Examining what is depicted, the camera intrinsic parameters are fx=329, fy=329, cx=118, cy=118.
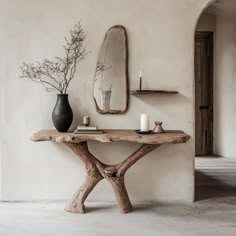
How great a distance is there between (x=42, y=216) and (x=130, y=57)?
176 centimetres

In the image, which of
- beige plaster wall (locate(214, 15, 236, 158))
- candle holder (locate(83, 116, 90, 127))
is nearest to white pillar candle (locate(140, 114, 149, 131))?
candle holder (locate(83, 116, 90, 127))

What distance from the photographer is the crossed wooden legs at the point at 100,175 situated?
3.04 m

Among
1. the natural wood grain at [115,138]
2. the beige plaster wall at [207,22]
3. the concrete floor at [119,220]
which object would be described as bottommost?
the concrete floor at [119,220]

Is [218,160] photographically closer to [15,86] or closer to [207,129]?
[207,129]

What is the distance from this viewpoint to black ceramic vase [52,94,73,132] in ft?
10.2

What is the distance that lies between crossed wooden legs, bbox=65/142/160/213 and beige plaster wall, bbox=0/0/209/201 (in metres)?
0.30

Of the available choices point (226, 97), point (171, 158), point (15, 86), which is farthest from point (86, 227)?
point (226, 97)

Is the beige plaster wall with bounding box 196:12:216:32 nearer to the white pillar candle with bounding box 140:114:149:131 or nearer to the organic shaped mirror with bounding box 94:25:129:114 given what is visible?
the organic shaped mirror with bounding box 94:25:129:114

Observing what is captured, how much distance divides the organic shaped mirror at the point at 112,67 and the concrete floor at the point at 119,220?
1141 millimetres

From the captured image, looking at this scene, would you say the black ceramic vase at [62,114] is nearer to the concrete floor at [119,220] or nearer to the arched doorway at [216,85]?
the concrete floor at [119,220]

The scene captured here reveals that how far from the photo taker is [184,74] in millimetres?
3373

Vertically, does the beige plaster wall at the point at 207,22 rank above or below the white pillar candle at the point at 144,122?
above

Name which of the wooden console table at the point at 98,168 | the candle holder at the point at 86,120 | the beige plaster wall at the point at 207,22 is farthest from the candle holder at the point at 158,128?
the beige plaster wall at the point at 207,22

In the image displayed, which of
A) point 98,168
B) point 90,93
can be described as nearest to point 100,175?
point 98,168
